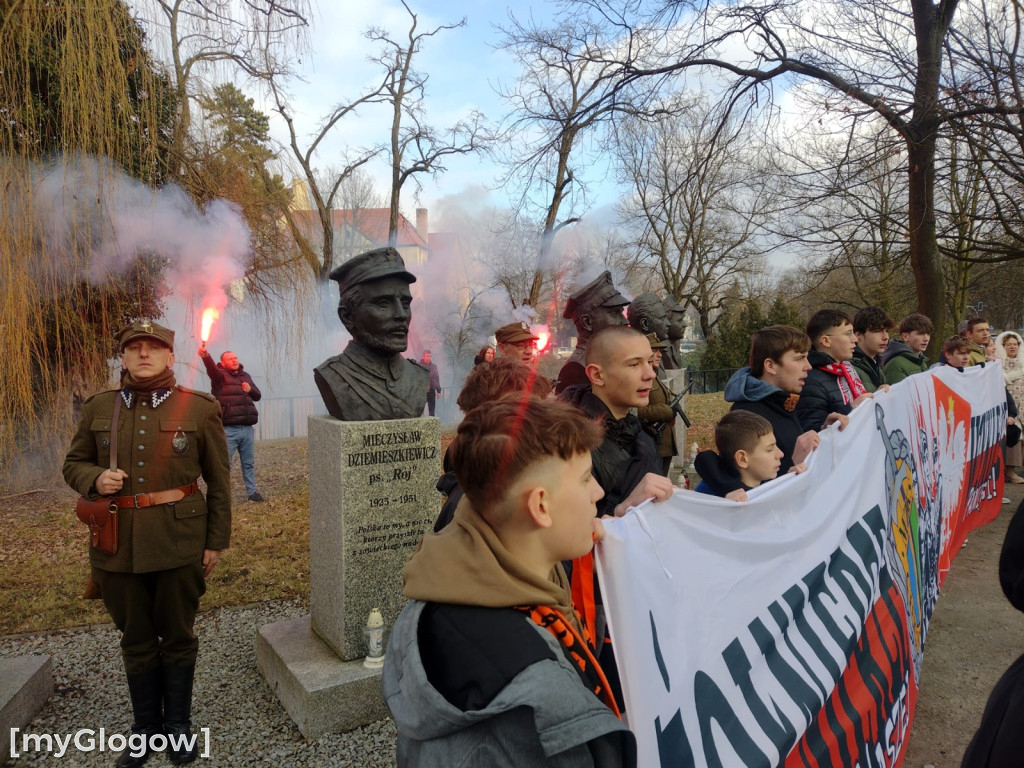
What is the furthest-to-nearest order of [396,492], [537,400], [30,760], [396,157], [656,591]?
1. [396,157]
2. [396,492]
3. [30,760]
4. [656,591]
5. [537,400]

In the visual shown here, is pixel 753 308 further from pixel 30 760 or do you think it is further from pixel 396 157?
pixel 30 760

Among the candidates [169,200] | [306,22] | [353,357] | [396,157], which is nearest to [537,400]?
[353,357]

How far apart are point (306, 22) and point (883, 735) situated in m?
6.11

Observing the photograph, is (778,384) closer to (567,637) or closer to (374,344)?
(374,344)

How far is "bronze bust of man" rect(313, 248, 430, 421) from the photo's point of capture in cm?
408

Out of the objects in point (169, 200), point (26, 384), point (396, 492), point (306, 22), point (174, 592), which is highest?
point (306, 22)

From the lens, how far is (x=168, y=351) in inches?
134

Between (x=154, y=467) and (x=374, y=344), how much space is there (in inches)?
58.9

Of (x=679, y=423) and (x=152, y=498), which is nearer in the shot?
(x=152, y=498)

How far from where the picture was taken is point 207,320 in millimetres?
7352

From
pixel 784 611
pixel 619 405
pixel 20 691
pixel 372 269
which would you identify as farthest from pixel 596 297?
pixel 20 691

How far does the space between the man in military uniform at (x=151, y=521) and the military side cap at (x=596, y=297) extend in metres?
5.05

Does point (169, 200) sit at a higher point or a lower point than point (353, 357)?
higher

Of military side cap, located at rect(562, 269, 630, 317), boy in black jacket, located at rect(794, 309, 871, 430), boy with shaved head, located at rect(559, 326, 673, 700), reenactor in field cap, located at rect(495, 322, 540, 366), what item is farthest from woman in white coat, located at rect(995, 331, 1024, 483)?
boy with shaved head, located at rect(559, 326, 673, 700)
